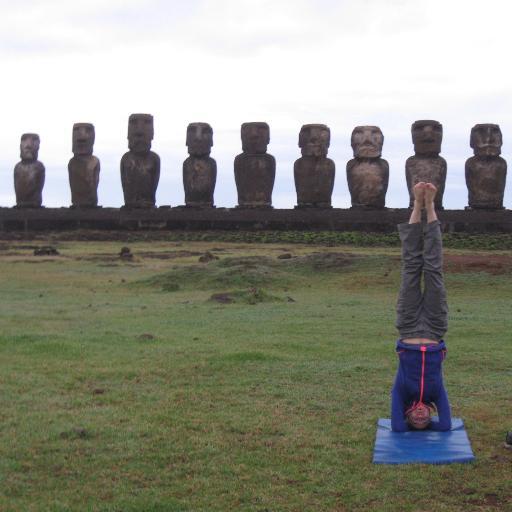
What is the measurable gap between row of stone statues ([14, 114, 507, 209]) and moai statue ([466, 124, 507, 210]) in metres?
0.03

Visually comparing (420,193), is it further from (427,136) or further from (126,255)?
(427,136)

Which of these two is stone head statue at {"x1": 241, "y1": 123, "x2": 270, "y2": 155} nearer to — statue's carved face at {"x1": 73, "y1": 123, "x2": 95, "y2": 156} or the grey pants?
statue's carved face at {"x1": 73, "y1": 123, "x2": 95, "y2": 156}

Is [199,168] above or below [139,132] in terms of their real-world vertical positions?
below

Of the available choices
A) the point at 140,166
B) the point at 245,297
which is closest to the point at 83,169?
the point at 140,166

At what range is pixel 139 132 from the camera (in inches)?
1262

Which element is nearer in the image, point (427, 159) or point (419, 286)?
point (419, 286)

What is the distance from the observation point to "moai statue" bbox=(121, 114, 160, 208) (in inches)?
1261

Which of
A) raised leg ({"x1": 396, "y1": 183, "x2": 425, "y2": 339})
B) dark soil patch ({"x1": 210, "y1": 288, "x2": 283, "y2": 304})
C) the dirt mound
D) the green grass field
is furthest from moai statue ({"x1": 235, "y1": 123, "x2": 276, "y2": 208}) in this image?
raised leg ({"x1": 396, "y1": 183, "x2": 425, "y2": 339})

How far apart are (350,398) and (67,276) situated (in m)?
12.3

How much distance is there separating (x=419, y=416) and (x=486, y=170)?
23.1m

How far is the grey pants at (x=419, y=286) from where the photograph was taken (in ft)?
23.0

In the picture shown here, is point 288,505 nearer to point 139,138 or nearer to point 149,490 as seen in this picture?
point 149,490

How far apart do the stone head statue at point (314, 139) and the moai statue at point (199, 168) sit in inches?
109

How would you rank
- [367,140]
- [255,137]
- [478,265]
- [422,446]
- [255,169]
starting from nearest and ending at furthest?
1. [422,446]
2. [478,265]
3. [367,140]
4. [255,169]
5. [255,137]
